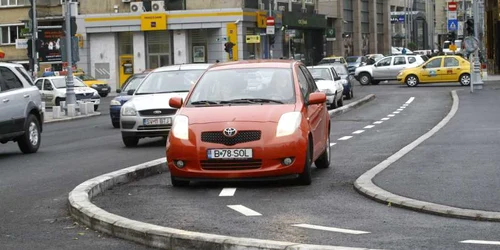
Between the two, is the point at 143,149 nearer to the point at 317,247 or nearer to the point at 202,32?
the point at 317,247

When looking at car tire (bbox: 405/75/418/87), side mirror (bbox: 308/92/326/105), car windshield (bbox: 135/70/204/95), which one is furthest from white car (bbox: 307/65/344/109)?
side mirror (bbox: 308/92/326/105)

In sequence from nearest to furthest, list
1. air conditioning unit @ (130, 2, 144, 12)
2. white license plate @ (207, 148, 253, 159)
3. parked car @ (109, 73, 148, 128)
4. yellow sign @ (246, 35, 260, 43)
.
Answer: white license plate @ (207, 148, 253, 159), parked car @ (109, 73, 148, 128), yellow sign @ (246, 35, 260, 43), air conditioning unit @ (130, 2, 144, 12)

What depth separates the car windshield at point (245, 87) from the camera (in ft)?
41.8

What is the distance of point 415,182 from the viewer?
11.6 meters

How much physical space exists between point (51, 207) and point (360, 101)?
2783 cm

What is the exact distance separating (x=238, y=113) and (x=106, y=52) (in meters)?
58.8

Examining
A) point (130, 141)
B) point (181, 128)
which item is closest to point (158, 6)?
point (130, 141)

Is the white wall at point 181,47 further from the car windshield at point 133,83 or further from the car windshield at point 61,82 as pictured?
the car windshield at point 133,83

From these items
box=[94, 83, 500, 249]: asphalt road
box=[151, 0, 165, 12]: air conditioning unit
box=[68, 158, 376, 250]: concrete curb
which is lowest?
box=[94, 83, 500, 249]: asphalt road

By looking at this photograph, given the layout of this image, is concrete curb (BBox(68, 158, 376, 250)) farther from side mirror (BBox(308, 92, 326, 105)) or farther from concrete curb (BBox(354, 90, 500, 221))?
side mirror (BBox(308, 92, 326, 105))

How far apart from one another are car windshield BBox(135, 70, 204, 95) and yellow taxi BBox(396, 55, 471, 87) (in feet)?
101

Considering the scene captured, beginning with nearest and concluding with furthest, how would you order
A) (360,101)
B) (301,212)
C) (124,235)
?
1. (124,235)
2. (301,212)
3. (360,101)

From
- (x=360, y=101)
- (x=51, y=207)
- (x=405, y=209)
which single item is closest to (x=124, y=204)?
(x=51, y=207)

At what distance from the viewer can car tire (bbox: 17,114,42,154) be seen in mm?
18866
